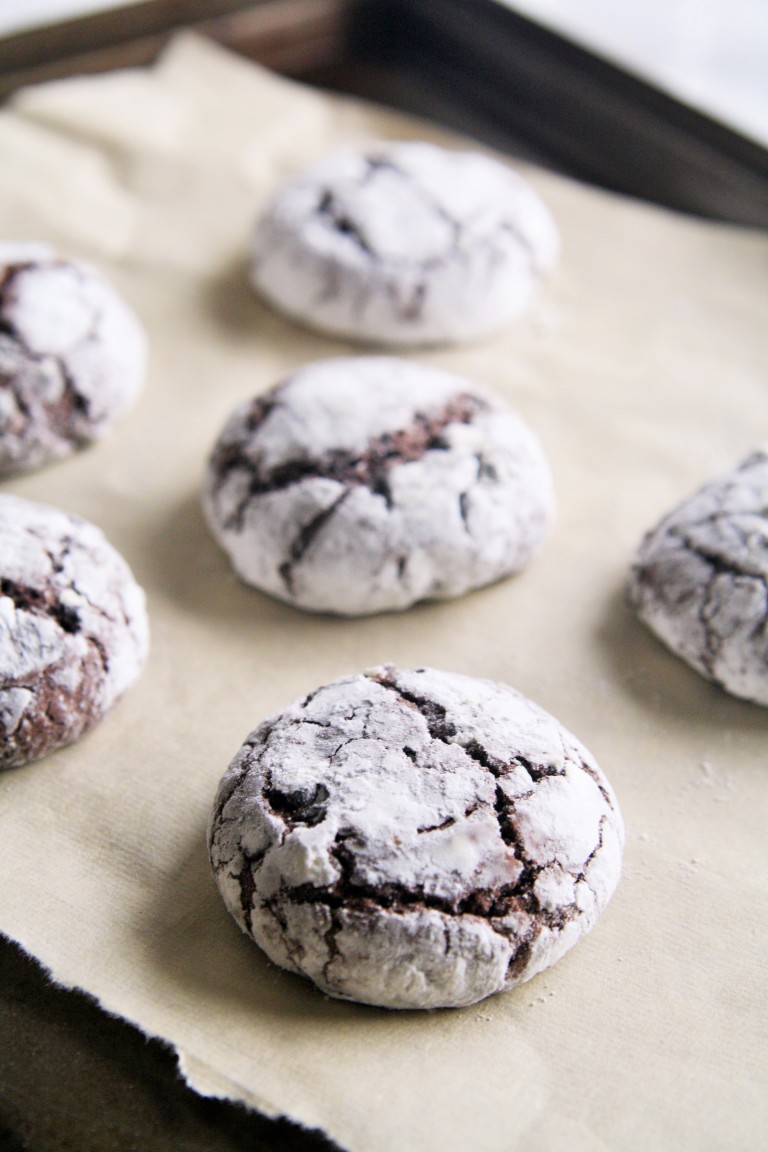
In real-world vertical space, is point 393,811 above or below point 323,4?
below

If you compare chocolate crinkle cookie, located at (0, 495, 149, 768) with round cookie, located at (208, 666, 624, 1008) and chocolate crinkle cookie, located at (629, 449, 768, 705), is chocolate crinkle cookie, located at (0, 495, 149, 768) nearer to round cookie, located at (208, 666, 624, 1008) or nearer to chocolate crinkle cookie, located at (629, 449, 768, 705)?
round cookie, located at (208, 666, 624, 1008)

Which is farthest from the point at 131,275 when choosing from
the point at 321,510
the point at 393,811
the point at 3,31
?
the point at 393,811

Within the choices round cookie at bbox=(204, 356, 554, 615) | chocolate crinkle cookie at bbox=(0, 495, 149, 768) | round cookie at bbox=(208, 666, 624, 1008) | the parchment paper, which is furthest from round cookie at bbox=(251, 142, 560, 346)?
round cookie at bbox=(208, 666, 624, 1008)

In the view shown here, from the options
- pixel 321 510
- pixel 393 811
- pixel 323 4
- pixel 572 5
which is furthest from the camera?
pixel 572 5

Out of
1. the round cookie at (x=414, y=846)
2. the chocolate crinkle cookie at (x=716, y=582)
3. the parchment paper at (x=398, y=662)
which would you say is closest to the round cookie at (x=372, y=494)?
the parchment paper at (x=398, y=662)

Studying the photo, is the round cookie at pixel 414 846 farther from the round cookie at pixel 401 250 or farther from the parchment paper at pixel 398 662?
the round cookie at pixel 401 250

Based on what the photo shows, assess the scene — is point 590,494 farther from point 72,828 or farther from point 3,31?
point 3,31

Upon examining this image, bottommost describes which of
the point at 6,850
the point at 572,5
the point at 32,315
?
the point at 6,850
